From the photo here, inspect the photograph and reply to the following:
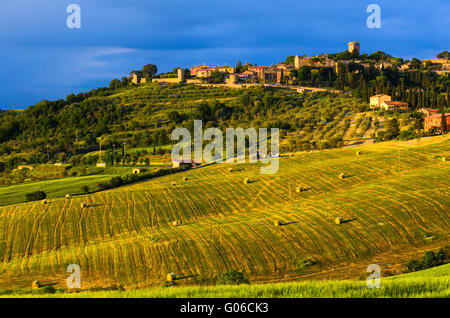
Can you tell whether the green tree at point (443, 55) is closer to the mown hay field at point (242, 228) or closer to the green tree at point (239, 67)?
the green tree at point (239, 67)

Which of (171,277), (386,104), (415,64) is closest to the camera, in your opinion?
(171,277)

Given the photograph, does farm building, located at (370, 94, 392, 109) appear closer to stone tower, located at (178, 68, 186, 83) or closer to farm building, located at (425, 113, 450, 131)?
farm building, located at (425, 113, 450, 131)

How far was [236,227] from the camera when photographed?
33.0 metres

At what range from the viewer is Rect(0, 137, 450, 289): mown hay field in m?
28.1

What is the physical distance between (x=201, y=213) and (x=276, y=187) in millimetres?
8334

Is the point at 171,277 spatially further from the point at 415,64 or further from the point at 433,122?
the point at 415,64

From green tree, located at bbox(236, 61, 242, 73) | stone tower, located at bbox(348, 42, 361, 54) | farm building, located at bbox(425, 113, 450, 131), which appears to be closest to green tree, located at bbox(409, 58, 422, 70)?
stone tower, located at bbox(348, 42, 361, 54)

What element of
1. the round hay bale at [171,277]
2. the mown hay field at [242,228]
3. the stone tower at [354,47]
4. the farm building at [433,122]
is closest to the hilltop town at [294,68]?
the stone tower at [354,47]

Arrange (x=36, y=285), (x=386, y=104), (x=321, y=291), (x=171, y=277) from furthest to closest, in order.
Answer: (x=386, y=104) → (x=171, y=277) → (x=36, y=285) → (x=321, y=291)

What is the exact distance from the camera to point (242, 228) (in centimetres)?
3262

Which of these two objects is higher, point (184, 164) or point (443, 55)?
point (443, 55)

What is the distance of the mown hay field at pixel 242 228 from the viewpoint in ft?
92.3

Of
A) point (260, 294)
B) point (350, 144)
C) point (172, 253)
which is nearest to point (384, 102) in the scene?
point (350, 144)

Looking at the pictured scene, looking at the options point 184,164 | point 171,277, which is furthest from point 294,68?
point 171,277
